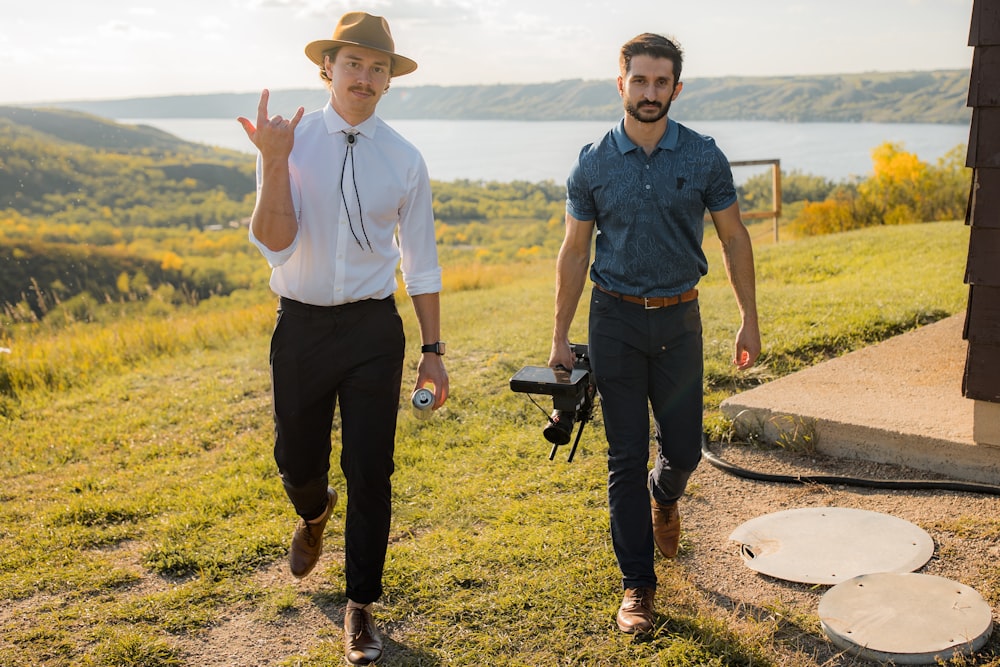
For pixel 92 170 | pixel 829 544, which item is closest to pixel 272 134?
pixel 829 544

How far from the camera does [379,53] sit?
3.49 metres

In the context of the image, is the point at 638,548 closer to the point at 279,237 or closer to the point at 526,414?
the point at 279,237

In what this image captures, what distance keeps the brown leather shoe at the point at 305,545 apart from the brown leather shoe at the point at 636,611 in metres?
1.36

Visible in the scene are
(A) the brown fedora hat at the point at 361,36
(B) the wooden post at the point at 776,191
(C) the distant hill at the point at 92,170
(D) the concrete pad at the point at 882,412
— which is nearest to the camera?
(A) the brown fedora hat at the point at 361,36

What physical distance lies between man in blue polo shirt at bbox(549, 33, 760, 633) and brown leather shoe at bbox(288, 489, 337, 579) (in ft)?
4.34

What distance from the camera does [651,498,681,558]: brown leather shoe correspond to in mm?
4121

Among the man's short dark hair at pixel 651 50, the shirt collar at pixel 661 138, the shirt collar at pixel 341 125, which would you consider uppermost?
the man's short dark hair at pixel 651 50

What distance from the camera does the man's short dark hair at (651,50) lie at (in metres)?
3.50

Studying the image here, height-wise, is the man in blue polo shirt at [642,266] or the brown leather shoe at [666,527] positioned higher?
the man in blue polo shirt at [642,266]

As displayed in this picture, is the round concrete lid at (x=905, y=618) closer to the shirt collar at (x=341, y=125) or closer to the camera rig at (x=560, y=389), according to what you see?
the camera rig at (x=560, y=389)

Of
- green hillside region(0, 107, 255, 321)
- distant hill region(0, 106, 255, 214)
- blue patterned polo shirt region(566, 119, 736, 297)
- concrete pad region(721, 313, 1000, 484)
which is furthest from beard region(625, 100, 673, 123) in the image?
distant hill region(0, 106, 255, 214)

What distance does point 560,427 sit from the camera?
149 inches

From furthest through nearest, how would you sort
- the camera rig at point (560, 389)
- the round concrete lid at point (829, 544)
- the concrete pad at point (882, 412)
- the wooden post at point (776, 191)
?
the wooden post at point (776, 191)
the concrete pad at point (882, 412)
the round concrete lid at point (829, 544)
the camera rig at point (560, 389)

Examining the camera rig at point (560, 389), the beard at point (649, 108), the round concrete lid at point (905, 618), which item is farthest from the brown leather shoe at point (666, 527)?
the beard at point (649, 108)
